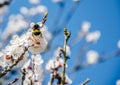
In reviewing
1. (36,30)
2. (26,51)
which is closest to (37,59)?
(26,51)

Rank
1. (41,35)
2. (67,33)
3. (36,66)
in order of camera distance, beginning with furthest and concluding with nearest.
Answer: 1. (36,66)
2. (41,35)
3. (67,33)

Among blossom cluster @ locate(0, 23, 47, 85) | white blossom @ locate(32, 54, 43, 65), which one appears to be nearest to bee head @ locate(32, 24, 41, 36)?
blossom cluster @ locate(0, 23, 47, 85)

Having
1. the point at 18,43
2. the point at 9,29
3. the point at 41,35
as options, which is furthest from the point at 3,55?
the point at 9,29

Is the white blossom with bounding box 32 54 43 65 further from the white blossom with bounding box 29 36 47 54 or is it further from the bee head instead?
the bee head

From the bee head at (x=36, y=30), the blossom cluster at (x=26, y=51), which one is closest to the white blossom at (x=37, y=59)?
the blossom cluster at (x=26, y=51)

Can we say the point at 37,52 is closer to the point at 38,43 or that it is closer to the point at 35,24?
the point at 38,43

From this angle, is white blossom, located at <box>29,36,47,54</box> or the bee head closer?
the bee head

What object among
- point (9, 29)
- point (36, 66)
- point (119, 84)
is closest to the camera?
point (36, 66)

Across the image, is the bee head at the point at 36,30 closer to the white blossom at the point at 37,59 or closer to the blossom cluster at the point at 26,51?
the blossom cluster at the point at 26,51

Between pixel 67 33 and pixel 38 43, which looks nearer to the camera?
pixel 67 33

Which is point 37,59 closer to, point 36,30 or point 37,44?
point 37,44

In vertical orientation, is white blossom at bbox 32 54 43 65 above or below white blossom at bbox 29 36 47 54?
below
